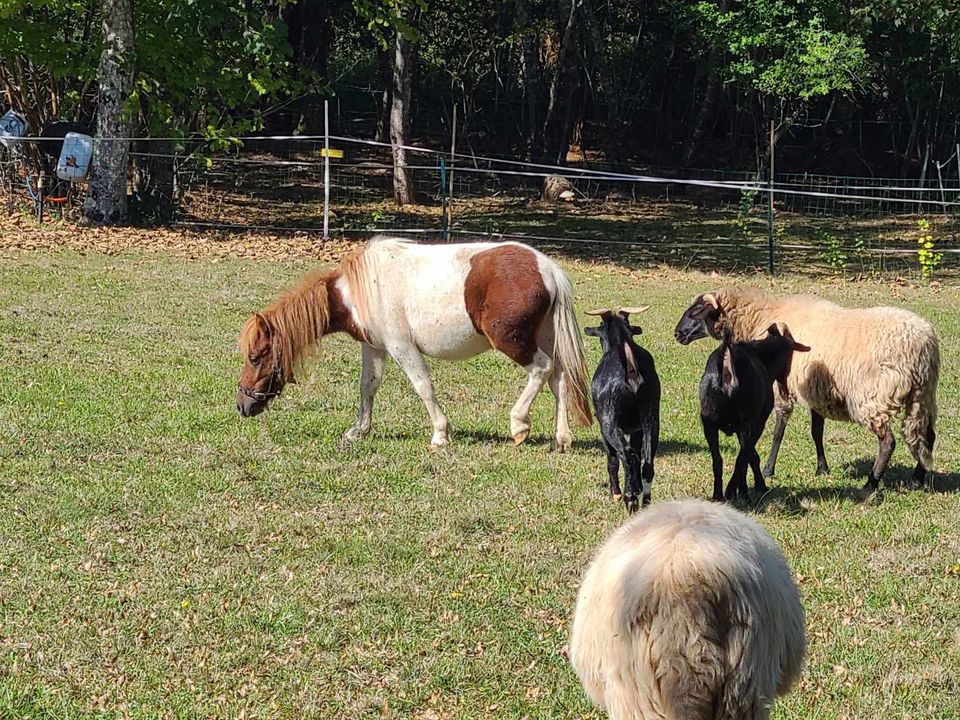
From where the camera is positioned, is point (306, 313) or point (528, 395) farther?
point (306, 313)

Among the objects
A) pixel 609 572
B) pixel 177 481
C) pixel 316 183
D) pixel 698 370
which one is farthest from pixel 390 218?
pixel 609 572

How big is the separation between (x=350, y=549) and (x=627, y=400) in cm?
173

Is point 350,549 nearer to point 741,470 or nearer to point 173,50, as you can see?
point 741,470

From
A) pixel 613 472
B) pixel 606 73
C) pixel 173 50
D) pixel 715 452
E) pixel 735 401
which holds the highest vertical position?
pixel 606 73

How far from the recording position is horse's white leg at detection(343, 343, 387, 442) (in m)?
8.71

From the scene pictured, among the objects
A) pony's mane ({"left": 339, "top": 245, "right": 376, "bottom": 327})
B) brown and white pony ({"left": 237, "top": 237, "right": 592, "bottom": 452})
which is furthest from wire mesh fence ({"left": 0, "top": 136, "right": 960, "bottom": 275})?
brown and white pony ({"left": 237, "top": 237, "right": 592, "bottom": 452})

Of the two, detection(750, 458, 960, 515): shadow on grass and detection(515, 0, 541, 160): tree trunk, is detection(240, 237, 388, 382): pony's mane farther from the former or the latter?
detection(515, 0, 541, 160): tree trunk

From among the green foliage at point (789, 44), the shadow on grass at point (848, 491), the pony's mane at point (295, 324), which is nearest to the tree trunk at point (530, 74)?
the green foliage at point (789, 44)

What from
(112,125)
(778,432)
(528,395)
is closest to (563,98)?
(112,125)

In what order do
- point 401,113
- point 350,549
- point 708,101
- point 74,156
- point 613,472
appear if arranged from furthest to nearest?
point 708,101, point 401,113, point 74,156, point 613,472, point 350,549

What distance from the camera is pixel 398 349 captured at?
28.8ft

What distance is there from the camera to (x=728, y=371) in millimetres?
6895

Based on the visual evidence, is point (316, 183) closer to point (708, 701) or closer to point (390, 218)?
point (390, 218)

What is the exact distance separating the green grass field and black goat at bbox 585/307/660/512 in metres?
0.34
